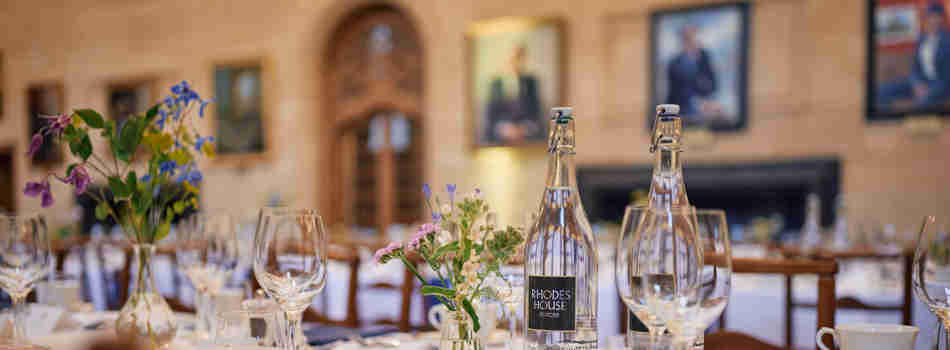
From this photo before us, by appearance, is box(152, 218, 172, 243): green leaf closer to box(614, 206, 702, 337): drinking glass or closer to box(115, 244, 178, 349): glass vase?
box(115, 244, 178, 349): glass vase

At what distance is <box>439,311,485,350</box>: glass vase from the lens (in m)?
1.01

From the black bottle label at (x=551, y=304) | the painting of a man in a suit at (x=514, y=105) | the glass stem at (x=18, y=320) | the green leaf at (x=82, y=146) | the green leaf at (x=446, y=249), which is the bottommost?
the glass stem at (x=18, y=320)

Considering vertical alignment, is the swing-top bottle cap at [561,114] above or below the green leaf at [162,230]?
above

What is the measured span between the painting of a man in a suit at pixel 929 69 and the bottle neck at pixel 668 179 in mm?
5827

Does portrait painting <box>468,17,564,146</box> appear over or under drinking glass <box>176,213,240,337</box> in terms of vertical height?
over

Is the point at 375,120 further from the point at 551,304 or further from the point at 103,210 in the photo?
the point at 551,304

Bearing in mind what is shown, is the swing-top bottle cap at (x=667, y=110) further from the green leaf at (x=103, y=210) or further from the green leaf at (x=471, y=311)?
the green leaf at (x=103, y=210)

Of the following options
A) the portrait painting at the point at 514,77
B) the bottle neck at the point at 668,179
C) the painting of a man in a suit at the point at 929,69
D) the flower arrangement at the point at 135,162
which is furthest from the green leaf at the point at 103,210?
the painting of a man in a suit at the point at 929,69

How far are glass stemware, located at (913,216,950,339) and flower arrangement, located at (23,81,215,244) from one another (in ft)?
3.82

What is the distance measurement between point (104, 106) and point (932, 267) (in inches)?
418

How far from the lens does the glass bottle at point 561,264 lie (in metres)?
1.06

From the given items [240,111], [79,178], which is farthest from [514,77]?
[79,178]

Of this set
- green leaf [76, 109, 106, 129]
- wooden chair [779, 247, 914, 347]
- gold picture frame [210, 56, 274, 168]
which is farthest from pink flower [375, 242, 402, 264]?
gold picture frame [210, 56, 274, 168]

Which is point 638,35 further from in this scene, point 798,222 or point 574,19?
point 798,222
